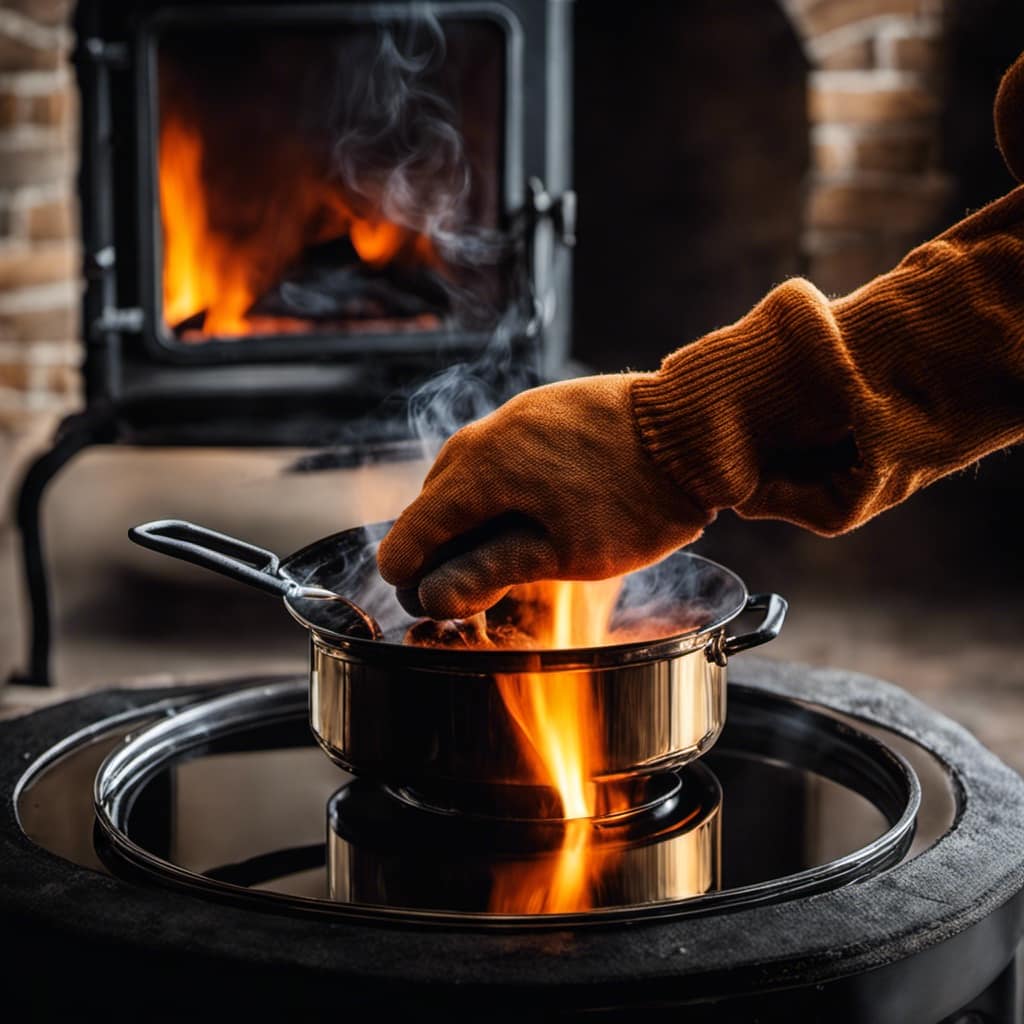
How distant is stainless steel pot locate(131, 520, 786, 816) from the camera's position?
0.81 metres

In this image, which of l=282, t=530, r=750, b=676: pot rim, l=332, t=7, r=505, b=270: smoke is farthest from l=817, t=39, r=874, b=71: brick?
l=282, t=530, r=750, b=676: pot rim

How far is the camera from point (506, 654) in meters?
0.79

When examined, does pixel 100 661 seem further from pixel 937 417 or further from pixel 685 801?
pixel 937 417

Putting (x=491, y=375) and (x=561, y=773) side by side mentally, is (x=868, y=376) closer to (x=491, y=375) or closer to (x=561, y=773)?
(x=561, y=773)

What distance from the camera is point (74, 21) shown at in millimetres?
1984

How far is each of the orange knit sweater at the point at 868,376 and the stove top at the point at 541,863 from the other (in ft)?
0.76

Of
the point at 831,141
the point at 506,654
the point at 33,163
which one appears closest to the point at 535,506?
the point at 506,654

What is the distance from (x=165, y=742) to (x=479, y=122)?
129cm

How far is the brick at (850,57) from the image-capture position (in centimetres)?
251

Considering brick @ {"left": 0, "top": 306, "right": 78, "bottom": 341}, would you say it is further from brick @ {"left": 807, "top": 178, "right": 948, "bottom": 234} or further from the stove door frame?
brick @ {"left": 807, "top": 178, "right": 948, "bottom": 234}

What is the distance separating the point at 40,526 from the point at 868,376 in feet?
4.90

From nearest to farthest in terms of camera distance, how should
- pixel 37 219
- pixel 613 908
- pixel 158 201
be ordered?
pixel 613 908
pixel 158 201
pixel 37 219

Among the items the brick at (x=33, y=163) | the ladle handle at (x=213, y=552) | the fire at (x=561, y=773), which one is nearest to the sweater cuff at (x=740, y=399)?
the fire at (x=561, y=773)

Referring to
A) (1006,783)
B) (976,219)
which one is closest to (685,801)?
(1006,783)
